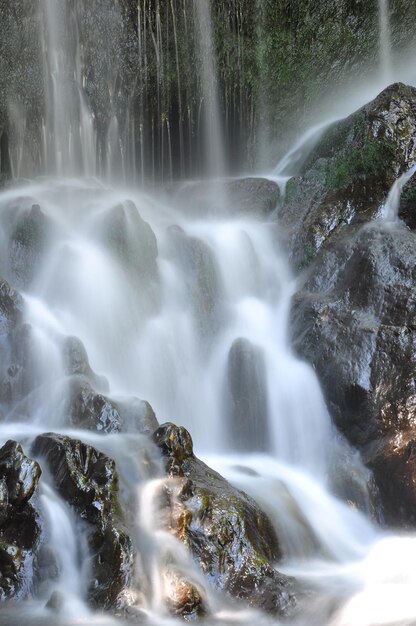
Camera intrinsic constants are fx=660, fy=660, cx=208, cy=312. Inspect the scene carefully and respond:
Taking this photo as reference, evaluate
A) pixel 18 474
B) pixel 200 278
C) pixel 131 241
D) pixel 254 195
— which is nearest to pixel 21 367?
pixel 18 474

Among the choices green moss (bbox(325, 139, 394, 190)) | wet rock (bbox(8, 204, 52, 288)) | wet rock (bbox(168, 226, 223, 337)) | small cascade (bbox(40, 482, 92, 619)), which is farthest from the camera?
green moss (bbox(325, 139, 394, 190))

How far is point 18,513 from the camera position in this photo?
16.9ft

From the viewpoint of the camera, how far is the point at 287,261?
37.7ft

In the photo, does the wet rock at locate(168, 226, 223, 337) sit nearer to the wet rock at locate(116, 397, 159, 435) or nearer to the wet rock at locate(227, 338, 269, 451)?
the wet rock at locate(227, 338, 269, 451)

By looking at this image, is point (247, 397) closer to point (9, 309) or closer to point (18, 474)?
point (9, 309)

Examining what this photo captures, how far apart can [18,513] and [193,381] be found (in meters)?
4.56

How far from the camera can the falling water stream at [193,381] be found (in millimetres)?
5148

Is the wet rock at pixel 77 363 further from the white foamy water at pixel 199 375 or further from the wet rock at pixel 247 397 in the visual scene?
the wet rock at pixel 247 397

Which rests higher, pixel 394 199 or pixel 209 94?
pixel 209 94

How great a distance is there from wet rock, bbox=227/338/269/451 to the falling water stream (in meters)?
0.02

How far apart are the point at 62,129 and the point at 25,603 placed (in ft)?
46.5

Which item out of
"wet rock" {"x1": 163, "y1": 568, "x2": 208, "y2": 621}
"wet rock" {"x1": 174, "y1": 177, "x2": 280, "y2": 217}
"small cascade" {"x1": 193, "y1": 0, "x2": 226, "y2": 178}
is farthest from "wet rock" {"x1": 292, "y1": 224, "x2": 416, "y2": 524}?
"small cascade" {"x1": 193, "y1": 0, "x2": 226, "y2": 178}

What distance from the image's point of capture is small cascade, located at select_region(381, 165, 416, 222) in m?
11.1

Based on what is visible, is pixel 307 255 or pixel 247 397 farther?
pixel 307 255
